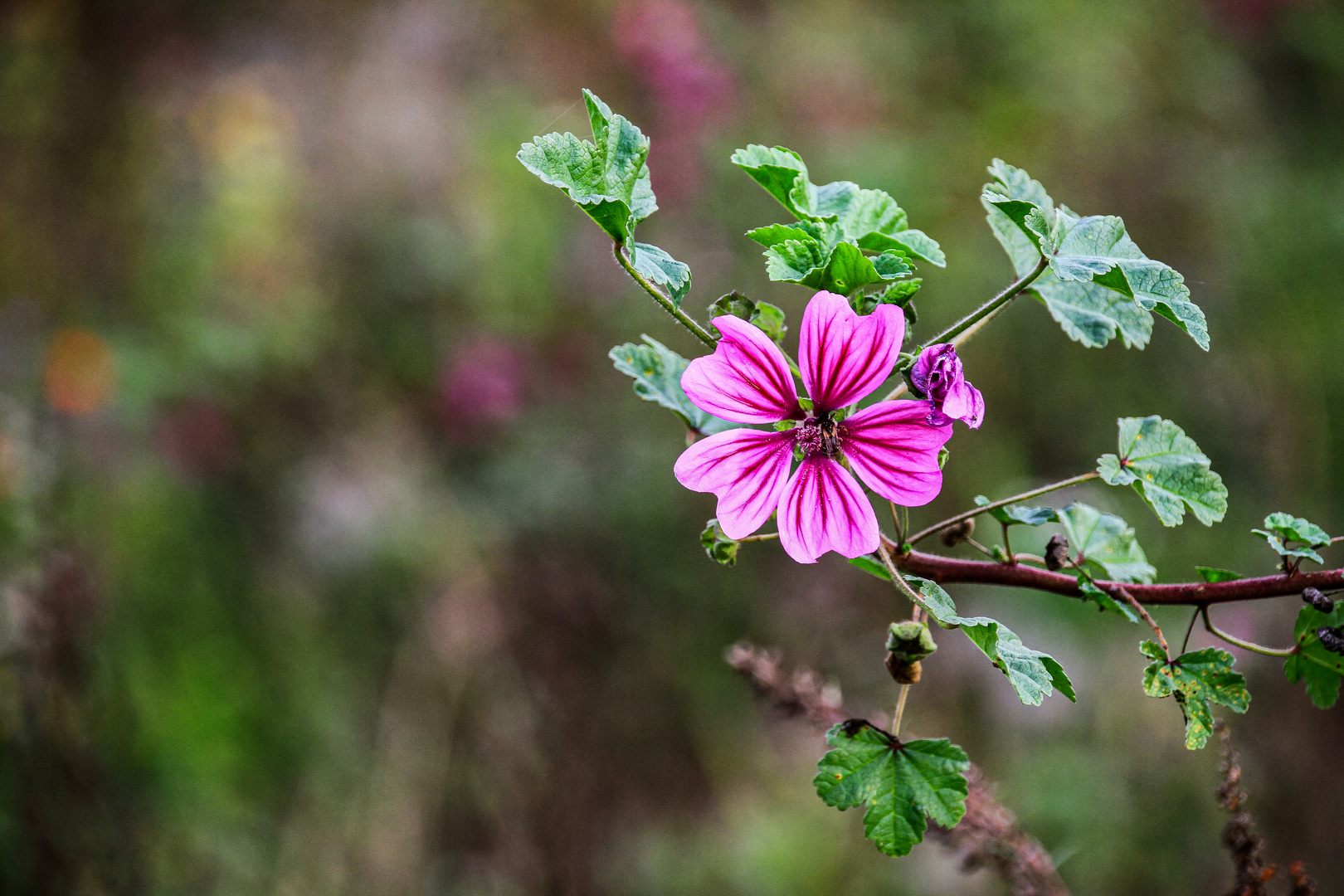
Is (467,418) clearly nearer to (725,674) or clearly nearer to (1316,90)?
(725,674)

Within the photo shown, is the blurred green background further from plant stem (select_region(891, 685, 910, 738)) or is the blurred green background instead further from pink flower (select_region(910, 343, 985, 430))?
pink flower (select_region(910, 343, 985, 430))

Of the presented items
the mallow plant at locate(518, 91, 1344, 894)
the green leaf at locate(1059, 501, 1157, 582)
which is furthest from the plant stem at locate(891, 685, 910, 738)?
the green leaf at locate(1059, 501, 1157, 582)

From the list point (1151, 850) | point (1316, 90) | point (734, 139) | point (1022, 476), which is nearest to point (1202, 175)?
point (1316, 90)

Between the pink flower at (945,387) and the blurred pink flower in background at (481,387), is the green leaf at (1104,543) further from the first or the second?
the blurred pink flower in background at (481,387)

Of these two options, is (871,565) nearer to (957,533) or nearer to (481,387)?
(957,533)

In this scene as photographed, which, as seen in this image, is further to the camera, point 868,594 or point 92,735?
point 868,594

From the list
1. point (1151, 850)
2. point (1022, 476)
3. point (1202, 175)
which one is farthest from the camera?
point (1202, 175)

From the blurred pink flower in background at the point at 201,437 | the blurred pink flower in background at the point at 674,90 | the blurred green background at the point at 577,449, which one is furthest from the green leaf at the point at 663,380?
the blurred pink flower in background at the point at 201,437
